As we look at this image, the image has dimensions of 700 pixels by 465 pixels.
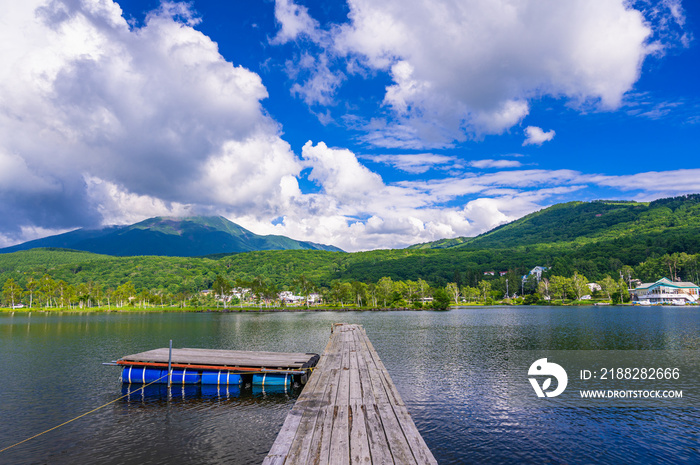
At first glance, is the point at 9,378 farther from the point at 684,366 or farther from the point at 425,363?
the point at 684,366

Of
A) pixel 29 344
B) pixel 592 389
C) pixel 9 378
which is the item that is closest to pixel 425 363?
pixel 592 389

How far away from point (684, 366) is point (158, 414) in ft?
155

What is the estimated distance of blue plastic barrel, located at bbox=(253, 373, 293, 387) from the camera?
3027cm

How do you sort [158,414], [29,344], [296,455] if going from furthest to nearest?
1. [29,344]
2. [158,414]
3. [296,455]

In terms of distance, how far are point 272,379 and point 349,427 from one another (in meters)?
18.6

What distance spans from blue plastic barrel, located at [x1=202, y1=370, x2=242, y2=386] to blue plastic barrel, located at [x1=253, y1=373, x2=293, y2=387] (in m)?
1.63

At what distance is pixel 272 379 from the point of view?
99.8 feet

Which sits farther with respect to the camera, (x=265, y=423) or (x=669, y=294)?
(x=669, y=294)

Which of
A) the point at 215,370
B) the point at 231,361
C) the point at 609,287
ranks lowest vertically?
the point at 609,287

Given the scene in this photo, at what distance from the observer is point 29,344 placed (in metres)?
57.4

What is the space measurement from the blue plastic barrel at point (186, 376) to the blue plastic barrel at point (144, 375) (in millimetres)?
985

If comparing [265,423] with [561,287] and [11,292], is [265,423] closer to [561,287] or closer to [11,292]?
[561,287]

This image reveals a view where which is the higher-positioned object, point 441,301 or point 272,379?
point 272,379

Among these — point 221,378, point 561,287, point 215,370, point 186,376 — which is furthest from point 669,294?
point 186,376
